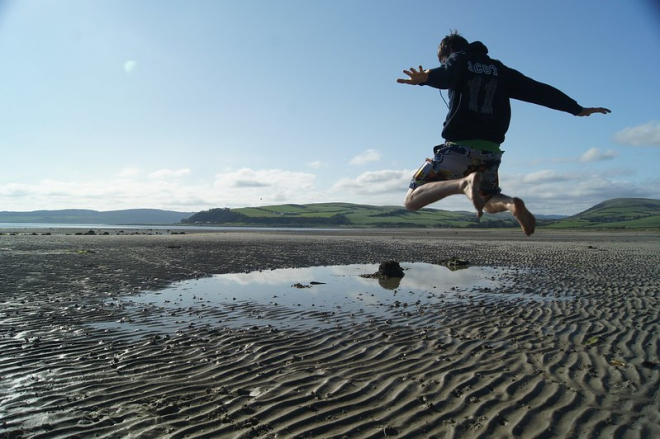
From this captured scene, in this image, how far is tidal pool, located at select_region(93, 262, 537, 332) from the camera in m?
11.1

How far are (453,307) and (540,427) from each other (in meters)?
7.60

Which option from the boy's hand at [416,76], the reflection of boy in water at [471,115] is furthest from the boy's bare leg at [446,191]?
the boy's hand at [416,76]

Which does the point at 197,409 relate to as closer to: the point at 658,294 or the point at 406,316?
the point at 406,316

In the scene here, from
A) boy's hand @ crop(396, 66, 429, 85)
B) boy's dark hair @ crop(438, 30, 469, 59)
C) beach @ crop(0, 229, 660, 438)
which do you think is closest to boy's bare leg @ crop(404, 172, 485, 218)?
boy's hand @ crop(396, 66, 429, 85)

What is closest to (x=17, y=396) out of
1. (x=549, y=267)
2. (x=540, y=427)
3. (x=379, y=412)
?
(x=379, y=412)

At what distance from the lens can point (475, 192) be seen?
438 cm

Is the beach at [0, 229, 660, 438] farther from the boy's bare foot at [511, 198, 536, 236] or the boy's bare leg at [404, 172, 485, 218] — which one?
the boy's bare leg at [404, 172, 485, 218]

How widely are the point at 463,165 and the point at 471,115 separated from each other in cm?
61

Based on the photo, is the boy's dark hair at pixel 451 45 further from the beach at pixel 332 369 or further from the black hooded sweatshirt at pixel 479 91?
the beach at pixel 332 369

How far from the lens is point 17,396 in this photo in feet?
20.0

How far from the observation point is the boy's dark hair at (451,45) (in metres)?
5.08

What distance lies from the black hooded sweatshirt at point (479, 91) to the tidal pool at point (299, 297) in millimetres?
7173

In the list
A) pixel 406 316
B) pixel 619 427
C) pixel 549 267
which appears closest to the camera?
pixel 619 427

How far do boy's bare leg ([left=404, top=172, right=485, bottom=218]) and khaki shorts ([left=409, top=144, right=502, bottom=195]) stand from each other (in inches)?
7.8
